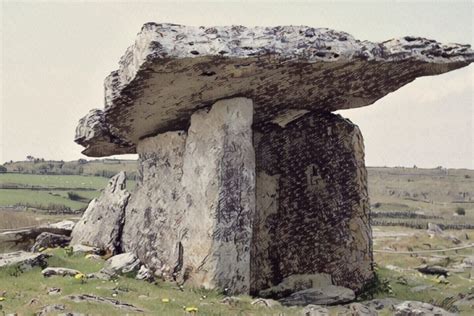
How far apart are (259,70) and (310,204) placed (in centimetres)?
428

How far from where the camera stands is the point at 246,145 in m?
13.0

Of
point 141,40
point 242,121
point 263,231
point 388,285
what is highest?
point 141,40

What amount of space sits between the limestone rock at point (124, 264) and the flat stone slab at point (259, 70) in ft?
9.26

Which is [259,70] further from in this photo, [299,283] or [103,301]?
[299,283]

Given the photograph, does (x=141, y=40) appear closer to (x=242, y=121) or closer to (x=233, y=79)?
(x=233, y=79)

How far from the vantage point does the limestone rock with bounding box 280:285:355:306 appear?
13.4 meters

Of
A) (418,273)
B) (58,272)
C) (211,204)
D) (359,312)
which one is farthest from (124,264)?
(418,273)

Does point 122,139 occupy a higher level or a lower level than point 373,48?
lower

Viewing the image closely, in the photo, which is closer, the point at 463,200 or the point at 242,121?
the point at 242,121

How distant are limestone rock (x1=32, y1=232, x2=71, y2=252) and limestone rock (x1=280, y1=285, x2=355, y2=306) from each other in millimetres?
6573

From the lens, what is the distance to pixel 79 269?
45.0 ft

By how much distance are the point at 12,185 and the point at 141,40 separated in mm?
41007

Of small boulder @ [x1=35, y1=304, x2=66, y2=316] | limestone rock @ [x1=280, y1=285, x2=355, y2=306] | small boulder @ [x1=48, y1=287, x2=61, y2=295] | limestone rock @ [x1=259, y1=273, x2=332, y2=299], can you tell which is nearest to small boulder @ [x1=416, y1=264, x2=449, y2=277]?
limestone rock @ [x1=259, y1=273, x2=332, y2=299]

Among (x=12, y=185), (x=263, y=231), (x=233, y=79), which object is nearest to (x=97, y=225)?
(x=263, y=231)
